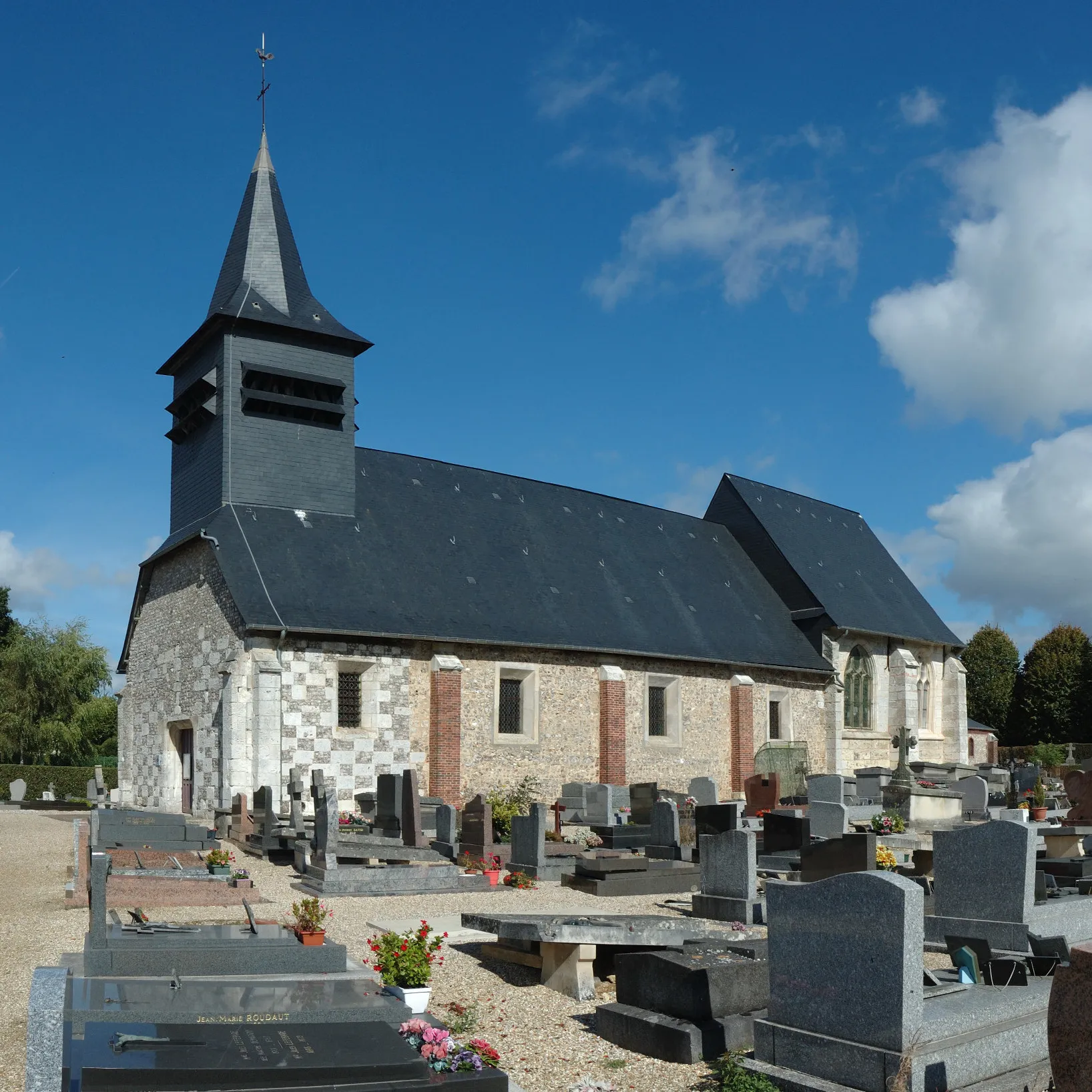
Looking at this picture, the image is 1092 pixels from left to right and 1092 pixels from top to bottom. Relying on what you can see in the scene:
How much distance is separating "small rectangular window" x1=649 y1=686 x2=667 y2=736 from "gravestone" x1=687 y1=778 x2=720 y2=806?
474 centimetres

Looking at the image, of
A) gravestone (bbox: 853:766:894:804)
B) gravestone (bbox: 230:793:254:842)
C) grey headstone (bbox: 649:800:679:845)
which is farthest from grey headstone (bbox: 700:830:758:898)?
gravestone (bbox: 853:766:894:804)

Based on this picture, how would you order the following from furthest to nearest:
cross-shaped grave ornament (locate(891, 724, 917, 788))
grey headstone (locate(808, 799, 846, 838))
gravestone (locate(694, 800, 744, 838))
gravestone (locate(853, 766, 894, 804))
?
cross-shaped grave ornament (locate(891, 724, 917, 788)), gravestone (locate(853, 766, 894, 804)), grey headstone (locate(808, 799, 846, 838)), gravestone (locate(694, 800, 744, 838))

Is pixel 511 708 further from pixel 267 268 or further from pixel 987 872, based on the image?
pixel 987 872

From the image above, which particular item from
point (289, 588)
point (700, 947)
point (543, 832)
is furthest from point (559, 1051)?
point (289, 588)

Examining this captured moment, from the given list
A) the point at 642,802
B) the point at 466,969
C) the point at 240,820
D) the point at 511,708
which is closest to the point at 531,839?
the point at 642,802

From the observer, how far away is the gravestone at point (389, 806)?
16.5 metres

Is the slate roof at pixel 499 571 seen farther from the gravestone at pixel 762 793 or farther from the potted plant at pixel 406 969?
the potted plant at pixel 406 969

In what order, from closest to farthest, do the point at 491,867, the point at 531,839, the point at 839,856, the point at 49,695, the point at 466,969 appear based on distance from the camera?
1. the point at 466,969
2. the point at 839,856
3. the point at 531,839
4. the point at 491,867
5. the point at 49,695

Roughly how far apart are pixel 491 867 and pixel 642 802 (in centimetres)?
552

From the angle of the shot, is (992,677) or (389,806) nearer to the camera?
(389,806)

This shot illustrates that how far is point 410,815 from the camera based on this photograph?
15.7 metres

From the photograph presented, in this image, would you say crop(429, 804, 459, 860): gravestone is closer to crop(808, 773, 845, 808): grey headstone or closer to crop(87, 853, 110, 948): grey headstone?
crop(808, 773, 845, 808): grey headstone

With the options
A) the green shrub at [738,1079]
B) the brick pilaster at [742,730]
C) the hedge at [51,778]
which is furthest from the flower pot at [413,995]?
the hedge at [51,778]

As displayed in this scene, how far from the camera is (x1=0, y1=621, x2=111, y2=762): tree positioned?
37.8 metres
